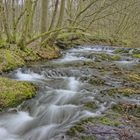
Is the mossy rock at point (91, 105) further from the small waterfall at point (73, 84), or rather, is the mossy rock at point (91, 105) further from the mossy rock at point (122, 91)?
the small waterfall at point (73, 84)

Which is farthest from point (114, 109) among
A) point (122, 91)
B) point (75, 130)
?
point (75, 130)

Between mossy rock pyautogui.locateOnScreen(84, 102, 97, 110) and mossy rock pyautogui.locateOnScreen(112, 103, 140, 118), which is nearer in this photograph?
mossy rock pyautogui.locateOnScreen(112, 103, 140, 118)

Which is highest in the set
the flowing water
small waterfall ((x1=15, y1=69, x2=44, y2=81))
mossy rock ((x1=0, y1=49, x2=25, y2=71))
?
mossy rock ((x1=0, y1=49, x2=25, y2=71))

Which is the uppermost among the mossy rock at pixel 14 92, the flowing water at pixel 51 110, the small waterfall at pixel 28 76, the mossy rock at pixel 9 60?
the mossy rock at pixel 9 60

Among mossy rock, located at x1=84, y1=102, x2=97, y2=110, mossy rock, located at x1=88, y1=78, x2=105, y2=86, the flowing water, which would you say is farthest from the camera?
mossy rock, located at x1=88, y1=78, x2=105, y2=86

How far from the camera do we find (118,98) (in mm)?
6766

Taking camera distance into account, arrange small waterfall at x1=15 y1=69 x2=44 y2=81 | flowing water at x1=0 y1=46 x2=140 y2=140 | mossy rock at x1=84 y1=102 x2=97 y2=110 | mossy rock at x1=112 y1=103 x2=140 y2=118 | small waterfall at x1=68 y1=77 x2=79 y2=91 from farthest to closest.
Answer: small waterfall at x1=15 y1=69 x2=44 y2=81 → small waterfall at x1=68 y1=77 x2=79 y2=91 → mossy rock at x1=84 y1=102 x2=97 y2=110 → mossy rock at x1=112 y1=103 x2=140 y2=118 → flowing water at x1=0 y1=46 x2=140 y2=140

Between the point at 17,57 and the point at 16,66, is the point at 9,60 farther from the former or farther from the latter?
the point at 17,57

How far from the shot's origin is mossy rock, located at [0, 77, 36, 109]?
623 cm

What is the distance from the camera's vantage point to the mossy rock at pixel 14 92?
20.4 ft

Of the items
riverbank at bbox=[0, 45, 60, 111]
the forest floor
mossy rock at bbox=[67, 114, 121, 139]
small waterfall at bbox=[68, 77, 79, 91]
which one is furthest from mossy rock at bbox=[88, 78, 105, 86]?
mossy rock at bbox=[67, 114, 121, 139]

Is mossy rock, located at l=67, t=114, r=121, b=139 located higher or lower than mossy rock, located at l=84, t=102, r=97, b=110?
lower

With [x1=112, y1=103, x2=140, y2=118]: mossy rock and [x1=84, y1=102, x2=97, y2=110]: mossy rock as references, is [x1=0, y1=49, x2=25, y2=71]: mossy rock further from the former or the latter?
[x1=112, y1=103, x2=140, y2=118]: mossy rock

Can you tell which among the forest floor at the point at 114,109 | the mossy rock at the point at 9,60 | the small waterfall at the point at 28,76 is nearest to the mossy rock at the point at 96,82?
the forest floor at the point at 114,109
